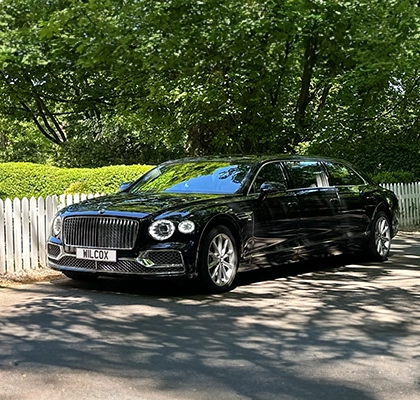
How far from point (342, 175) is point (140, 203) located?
387cm

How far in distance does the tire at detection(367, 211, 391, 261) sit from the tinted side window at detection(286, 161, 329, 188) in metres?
1.33

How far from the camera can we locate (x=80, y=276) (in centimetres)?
842

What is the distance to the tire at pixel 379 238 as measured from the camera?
10.7m

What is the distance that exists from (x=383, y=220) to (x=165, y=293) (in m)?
4.63

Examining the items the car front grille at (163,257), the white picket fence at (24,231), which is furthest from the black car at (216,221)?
the white picket fence at (24,231)

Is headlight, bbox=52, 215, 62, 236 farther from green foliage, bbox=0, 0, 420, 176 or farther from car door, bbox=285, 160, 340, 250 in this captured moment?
green foliage, bbox=0, 0, 420, 176

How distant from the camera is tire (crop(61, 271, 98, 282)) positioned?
316 inches

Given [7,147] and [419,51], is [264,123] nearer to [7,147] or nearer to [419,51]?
[419,51]

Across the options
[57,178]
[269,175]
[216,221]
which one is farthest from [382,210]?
[57,178]

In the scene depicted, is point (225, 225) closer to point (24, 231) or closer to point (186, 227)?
point (186, 227)

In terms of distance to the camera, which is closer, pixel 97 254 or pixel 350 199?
pixel 97 254

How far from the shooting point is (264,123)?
17844 millimetres

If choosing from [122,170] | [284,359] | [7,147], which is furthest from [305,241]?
[7,147]

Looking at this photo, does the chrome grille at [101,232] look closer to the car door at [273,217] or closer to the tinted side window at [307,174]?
the car door at [273,217]
